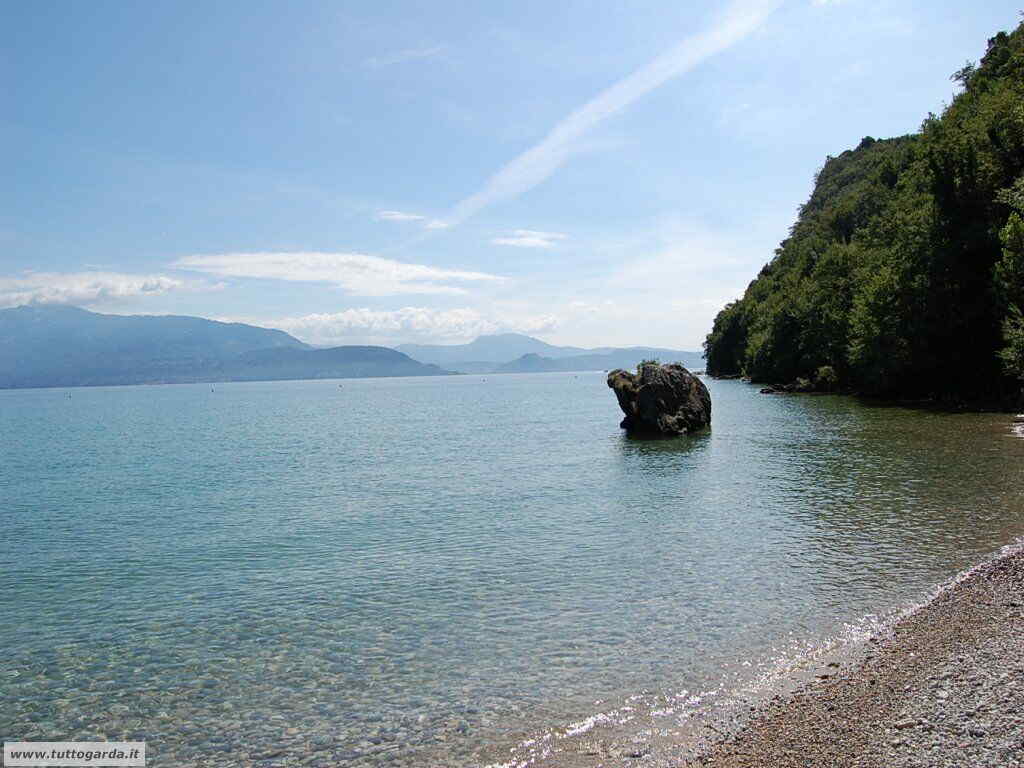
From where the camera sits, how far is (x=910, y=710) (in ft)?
32.8

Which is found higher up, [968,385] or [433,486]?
[968,385]

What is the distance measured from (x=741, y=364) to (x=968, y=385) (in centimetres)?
11064

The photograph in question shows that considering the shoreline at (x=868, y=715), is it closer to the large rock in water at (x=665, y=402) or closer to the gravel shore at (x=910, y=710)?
the gravel shore at (x=910, y=710)

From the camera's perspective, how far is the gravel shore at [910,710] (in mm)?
8812

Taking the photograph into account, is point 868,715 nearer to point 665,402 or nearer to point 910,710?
point 910,710

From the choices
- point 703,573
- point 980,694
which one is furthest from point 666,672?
point 703,573

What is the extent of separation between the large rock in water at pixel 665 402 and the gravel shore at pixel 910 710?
149 ft

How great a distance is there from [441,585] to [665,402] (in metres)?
43.0

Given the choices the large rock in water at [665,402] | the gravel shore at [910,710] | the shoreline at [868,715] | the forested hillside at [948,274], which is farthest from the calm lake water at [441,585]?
the forested hillside at [948,274]

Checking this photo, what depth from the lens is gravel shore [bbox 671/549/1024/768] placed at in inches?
347

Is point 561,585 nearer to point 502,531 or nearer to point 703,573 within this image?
point 703,573

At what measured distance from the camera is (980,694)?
32.9 ft

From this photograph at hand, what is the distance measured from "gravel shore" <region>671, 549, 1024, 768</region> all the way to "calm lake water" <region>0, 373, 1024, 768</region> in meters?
1.98

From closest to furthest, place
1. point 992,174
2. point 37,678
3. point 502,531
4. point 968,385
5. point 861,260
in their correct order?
point 37,678 → point 502,531 → point 992,174 → point 968,385 → point 861,260
